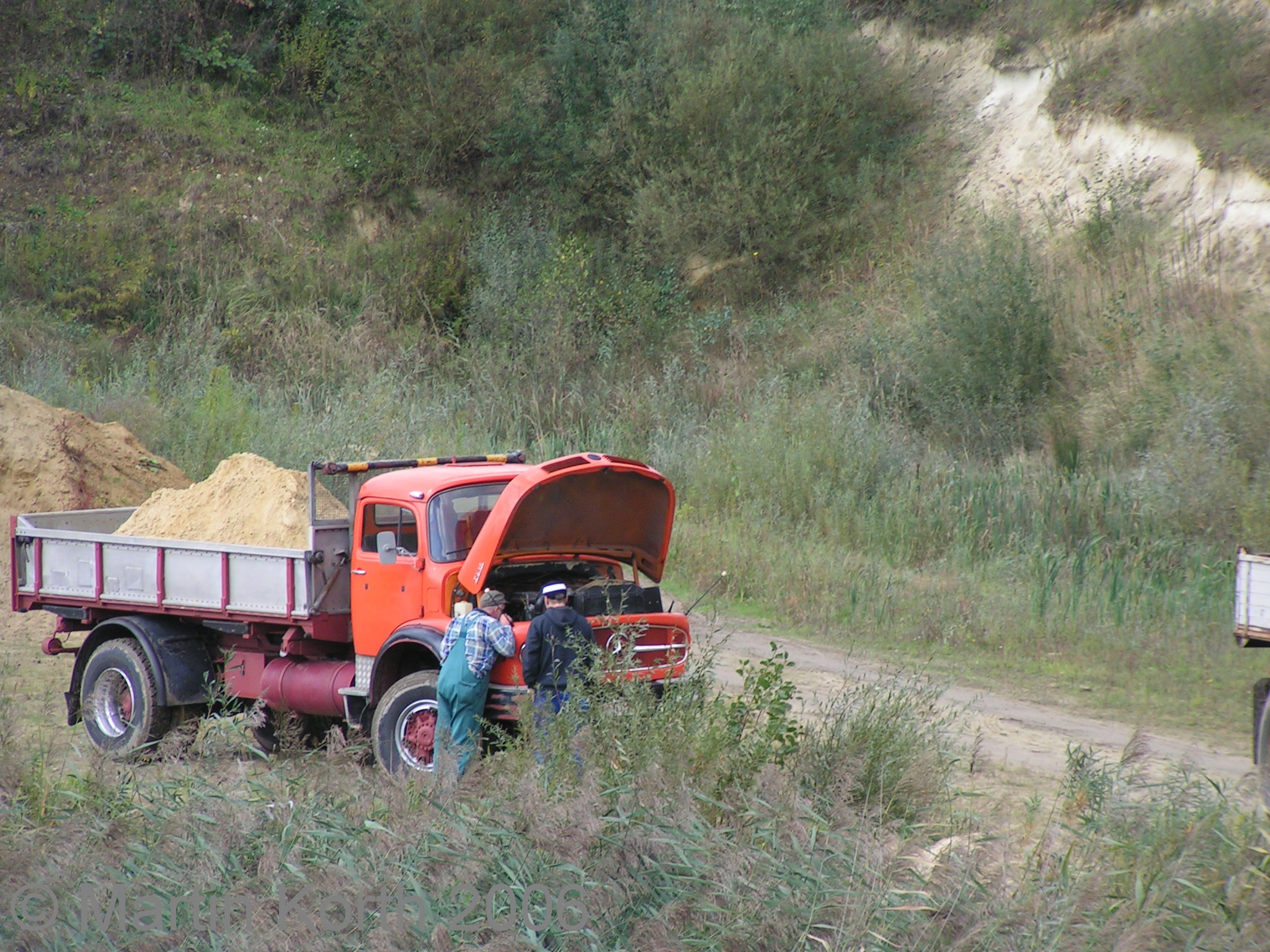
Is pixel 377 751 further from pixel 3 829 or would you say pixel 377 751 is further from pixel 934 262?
pixel 934 262

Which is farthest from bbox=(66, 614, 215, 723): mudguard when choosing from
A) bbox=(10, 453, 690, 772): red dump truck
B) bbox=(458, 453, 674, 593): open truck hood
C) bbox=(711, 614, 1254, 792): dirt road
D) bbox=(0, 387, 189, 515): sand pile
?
bbox=(0, 387, 189, 515): sand pile

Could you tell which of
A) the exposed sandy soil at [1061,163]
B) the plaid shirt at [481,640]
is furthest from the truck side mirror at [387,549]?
the exposed sandy soil at [1061,163]

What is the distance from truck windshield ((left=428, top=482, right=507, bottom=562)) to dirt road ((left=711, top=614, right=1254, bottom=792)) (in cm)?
182

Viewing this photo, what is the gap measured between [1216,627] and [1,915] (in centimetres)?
1087

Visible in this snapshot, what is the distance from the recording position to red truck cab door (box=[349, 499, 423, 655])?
802 cm

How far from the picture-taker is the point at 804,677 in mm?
11141

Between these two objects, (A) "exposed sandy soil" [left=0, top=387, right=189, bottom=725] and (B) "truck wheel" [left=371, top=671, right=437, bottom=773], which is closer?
(B) "truck wheel" [left=371, top=671, right=437, bottom=773]

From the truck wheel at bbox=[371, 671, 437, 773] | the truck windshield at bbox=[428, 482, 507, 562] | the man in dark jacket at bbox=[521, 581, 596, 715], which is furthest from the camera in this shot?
the truck windshield at bbox=[428, 482, 507, 562]

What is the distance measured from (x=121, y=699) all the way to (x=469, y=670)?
3.75 meters

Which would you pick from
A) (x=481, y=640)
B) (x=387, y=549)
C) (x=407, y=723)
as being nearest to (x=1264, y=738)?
(x=481, y=640)

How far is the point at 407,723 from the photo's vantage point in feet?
25.0

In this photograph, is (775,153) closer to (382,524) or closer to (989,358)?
(989,358)

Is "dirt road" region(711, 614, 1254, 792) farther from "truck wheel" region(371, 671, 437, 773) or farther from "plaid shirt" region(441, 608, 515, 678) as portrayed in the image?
"truck wheel" region(371, 671, 437, 773)

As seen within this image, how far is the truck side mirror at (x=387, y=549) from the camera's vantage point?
26.4ft
